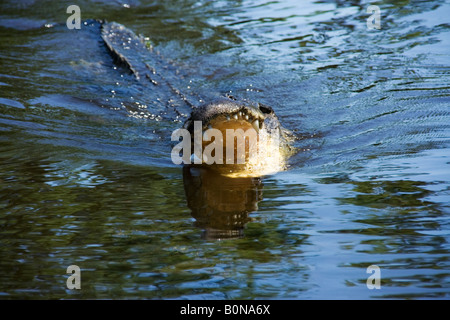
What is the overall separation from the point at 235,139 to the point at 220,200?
60 centimetres

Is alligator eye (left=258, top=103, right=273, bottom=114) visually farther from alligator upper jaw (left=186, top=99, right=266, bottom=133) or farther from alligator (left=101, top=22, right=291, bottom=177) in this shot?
alligator upper jaw (left=186, top=99, right=266, bottom=133)

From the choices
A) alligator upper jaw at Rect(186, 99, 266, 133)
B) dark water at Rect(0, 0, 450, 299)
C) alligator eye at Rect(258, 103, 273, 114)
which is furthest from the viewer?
alligator eye at Rect(258, 103, 273, 114)

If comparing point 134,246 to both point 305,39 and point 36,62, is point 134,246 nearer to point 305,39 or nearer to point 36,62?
point 36,62

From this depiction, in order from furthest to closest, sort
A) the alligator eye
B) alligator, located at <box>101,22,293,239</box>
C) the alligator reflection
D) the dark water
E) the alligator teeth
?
the alligator eye < the alligator teeth < alligator, located at <box>101,22,293,239</box> < the alligator reflection < the dark water

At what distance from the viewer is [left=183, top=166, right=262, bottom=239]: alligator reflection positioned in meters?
3.25

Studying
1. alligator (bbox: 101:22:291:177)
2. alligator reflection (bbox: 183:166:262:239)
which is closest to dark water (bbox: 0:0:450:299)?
alligator reflection (bbox: 183:166:262:239)

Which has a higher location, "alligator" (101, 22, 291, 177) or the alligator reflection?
"alligator" (101, 22, 291, 177)

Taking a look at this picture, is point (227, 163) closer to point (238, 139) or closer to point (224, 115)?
point (238, 139)

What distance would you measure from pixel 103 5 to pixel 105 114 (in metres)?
4.78

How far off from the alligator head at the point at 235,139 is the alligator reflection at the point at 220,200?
0.43 ft

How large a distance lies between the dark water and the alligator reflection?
0.02 metres

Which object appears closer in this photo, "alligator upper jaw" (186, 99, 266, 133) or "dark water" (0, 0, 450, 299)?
"dark water" (0, 0, 450, 299)

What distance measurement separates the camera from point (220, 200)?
3.75m

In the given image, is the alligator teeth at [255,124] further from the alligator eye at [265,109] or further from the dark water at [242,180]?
the alligator eye at [265,109]
